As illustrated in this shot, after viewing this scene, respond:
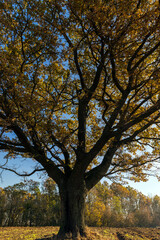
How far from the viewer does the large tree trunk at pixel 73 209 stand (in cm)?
565

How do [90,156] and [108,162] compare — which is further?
[108,162]

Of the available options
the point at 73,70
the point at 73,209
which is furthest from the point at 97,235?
the point at 73,70

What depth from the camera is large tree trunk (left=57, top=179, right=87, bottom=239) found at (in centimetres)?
565

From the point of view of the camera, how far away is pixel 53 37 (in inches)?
214

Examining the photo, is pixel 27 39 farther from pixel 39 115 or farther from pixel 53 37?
pixel 39 115

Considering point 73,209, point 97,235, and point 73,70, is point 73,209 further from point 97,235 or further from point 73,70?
point 73,70

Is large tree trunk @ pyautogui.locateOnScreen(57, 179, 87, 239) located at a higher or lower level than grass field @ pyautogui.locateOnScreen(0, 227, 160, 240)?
higher

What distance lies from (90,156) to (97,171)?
1.06 meters

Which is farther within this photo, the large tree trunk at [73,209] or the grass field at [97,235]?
the grass field at [97,235]

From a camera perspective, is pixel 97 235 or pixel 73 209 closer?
pixel 73 209

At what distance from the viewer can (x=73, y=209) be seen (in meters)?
5.87

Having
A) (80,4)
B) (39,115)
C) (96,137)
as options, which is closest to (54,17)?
(80,4)

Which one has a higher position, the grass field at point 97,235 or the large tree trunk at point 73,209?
the large tree trunk at point 73,209

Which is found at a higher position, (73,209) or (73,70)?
(73,70)
